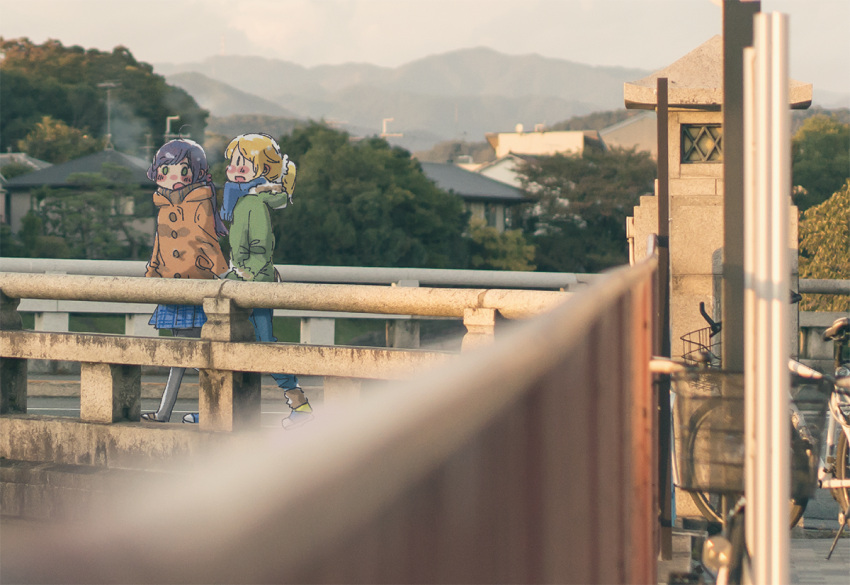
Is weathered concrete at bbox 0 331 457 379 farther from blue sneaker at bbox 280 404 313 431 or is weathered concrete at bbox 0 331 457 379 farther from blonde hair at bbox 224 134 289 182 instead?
blonde hair at bbox 224 134 289 182

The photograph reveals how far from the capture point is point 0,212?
60125mm

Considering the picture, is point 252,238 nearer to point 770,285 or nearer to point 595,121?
point 770,285

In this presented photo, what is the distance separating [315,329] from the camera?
1081 cm

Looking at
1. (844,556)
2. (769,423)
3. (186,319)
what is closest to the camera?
(769,423)

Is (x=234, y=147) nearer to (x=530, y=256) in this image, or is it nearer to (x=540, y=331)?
(x=540, y=331)

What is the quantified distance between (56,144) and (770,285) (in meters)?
77.8

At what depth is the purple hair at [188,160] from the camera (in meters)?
7.75

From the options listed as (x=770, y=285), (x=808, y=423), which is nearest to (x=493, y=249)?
(x=808, y=423)

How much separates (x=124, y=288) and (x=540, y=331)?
18.2 ft

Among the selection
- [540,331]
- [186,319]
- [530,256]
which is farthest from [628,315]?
[530,256]

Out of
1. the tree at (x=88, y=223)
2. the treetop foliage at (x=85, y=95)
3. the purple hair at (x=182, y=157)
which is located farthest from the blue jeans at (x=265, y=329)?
the treetop foliage at (x=85, y=95)

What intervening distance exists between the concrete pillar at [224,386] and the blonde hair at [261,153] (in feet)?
5.90

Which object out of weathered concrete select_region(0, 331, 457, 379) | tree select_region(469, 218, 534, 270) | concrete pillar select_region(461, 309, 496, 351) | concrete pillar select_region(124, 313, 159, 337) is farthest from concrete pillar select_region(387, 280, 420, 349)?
tree select_region(469, 218, 534, 270)

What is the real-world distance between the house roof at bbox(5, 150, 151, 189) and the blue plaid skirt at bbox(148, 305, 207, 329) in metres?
51.7
